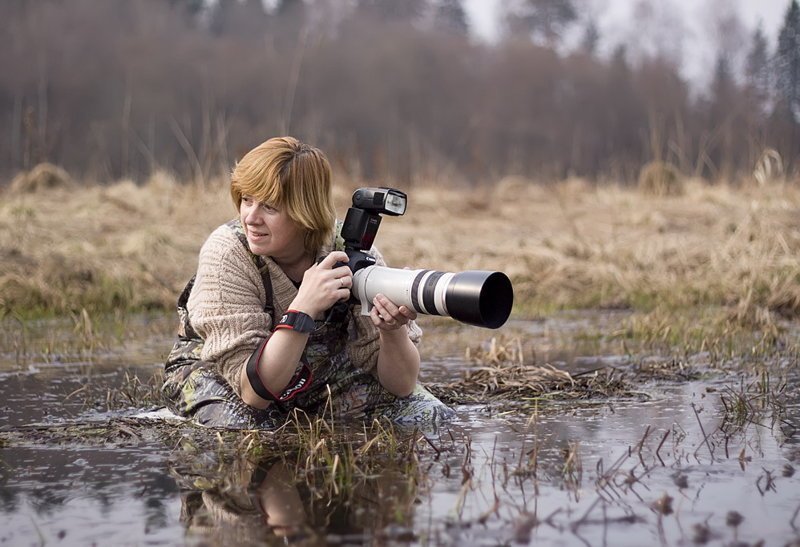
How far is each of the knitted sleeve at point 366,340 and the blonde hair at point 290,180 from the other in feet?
0.98

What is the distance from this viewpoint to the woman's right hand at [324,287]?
3166mm

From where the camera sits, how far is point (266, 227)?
128 inches

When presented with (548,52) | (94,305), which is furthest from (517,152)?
(94,305)

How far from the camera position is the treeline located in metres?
26.0

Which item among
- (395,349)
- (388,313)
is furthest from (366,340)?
(388,313)

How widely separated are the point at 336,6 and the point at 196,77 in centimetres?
794

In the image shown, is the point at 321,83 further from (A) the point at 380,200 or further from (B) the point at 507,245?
(A) the point at 380,200

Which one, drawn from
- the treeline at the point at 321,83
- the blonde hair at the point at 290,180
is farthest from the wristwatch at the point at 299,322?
the treeline at the point at 321,83

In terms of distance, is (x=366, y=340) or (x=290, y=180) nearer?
(x=290, y=180)

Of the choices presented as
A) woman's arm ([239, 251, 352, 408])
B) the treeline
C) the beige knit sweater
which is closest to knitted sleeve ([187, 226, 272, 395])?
the beige knit sweater

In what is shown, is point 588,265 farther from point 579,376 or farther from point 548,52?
point 548,52

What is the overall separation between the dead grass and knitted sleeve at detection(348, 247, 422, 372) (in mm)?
2771

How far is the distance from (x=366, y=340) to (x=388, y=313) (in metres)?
0.42

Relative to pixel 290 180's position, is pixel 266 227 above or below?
below
